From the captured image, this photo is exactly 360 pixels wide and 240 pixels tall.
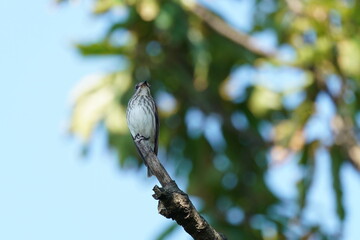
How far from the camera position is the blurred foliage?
12.8 m

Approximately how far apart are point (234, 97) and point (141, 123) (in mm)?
6616

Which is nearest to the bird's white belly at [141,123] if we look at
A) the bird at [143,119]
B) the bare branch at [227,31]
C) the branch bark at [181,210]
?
the bird at [143,119]

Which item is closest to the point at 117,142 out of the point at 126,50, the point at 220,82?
the point at 126,50

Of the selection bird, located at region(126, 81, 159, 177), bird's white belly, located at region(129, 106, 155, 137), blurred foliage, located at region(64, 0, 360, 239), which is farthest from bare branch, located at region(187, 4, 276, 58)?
bird's white belly, located at region(129, 106, 155, 137)

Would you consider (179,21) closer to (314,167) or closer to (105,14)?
(105,14)

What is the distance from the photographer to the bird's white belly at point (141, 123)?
27.4 ft

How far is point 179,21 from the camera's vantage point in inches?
513

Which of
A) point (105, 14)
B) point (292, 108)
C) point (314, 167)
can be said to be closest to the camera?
point (314, 167)

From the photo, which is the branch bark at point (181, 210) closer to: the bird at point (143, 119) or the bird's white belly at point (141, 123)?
the bird at point (143, 119)

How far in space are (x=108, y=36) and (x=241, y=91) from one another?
8.27ft

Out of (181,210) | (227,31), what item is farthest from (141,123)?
(227,31)

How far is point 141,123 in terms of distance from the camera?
844cm

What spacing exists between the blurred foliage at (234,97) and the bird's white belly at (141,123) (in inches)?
161

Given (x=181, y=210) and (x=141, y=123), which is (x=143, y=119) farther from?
(x=181, y=210)
